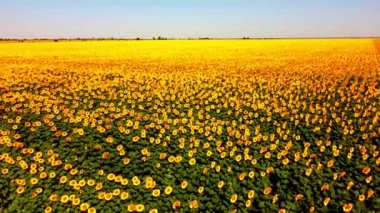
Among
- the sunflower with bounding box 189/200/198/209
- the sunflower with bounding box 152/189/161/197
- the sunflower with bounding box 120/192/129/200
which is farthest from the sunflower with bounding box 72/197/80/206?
the sunflower with bounding box 189/200/198/209

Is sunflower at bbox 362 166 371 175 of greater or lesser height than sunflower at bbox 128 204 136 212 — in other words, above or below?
above

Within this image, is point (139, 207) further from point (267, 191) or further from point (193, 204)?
point (267, 191)

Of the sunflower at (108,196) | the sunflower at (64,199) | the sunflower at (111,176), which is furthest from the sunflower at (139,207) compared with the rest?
the sunflower at (64,199)

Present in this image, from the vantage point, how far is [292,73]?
19.0 m

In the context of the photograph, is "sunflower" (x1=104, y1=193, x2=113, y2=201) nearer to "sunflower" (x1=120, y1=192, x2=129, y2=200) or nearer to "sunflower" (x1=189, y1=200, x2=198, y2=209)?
"sunflower" (x1=120, y1=192, x2=129, y2=200)

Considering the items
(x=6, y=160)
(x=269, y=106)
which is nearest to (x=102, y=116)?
(x=6, y=160)

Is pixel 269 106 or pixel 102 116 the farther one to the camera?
pixel 269 106

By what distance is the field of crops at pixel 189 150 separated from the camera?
6613 mm

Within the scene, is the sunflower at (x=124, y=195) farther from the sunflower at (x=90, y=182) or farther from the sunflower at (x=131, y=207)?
the sunflower at (x=90, y=182)

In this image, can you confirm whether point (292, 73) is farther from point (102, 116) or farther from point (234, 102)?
point (102, 116)

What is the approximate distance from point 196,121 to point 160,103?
2.24 m

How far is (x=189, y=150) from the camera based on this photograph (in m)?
8.54

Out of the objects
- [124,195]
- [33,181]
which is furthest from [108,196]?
[33,181]

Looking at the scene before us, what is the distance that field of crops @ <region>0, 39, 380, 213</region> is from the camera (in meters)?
6.61
